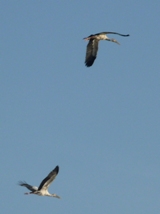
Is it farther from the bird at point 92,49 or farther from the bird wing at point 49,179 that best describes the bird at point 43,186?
the bird at point 92,49

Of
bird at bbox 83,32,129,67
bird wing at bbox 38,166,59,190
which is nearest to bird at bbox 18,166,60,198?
bird wing at bbox 38,166,59,190

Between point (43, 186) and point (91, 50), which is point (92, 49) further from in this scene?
point (43, 186)

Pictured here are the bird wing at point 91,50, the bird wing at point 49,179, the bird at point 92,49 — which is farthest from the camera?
the bird wing at point 91,50

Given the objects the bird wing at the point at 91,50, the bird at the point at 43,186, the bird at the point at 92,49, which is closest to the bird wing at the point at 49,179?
the bird at the point at 43,186

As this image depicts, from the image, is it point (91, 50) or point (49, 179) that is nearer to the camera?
point (91, 50)

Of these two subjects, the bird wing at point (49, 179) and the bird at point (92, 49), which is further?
the bird at point (92, 49)

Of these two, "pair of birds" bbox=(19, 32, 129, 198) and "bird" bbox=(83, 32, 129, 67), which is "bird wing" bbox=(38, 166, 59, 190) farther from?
"bird" bbox=(83, 32, 129, 67)

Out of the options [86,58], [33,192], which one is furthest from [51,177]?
[86,58]

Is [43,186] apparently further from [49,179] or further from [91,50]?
[91,50]

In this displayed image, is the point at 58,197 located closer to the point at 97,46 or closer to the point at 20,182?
the point at 20,182

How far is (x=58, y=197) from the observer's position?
79750mm

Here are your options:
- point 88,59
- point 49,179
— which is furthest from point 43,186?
point 88,59

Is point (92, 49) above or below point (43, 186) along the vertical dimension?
above

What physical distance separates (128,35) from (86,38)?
133 inches
